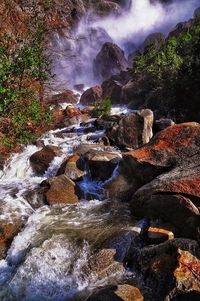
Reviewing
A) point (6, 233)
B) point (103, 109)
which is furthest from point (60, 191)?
point (103, 109)

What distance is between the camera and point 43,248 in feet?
28.1

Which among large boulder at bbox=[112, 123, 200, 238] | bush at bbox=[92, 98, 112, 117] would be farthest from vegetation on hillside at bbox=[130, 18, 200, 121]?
large boulder at bbox=[112, 123, 200, 238]

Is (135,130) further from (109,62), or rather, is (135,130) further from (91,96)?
(109,62)

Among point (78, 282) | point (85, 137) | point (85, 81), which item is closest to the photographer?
point (78, 282)

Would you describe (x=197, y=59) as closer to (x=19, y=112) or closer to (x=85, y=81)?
(x=19, y=112)

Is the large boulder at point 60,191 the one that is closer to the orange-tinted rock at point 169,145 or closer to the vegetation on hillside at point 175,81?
the orange-tinted rock at point 169,145

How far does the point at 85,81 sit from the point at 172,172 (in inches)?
1716

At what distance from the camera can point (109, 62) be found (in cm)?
5150

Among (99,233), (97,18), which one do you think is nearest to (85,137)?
(99,233)

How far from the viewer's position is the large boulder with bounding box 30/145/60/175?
49.2ft

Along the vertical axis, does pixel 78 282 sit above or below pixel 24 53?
below

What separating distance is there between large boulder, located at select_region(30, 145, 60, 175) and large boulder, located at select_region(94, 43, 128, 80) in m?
37.7

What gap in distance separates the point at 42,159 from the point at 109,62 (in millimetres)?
38619

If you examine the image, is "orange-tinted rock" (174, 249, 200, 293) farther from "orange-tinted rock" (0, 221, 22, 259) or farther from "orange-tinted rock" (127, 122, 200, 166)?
"orange-tinted rock" (0, 221, 22, 259)
